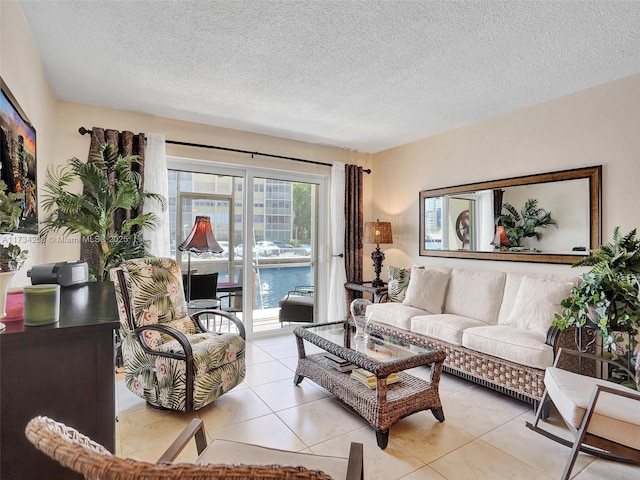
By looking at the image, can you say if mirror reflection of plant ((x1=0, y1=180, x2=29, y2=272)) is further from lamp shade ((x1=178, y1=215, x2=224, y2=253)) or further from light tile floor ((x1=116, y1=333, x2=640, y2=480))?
lamp shade ((x1=178, y1=215, x2=224, y2=253))

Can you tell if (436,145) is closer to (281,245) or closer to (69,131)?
(281,245)

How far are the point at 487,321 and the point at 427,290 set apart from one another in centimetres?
65

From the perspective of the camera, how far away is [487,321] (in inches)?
129

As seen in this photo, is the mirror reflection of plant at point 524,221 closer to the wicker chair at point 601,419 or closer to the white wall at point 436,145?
the white wall at point 436,145

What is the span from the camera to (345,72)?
106 inches

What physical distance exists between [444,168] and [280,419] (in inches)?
130

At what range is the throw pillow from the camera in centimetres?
407

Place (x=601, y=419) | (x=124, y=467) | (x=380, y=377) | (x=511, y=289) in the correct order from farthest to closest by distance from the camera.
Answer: (x=511, y=289) → (x=380, y=377) → (x=601, y=419) → (x=124, y=467)

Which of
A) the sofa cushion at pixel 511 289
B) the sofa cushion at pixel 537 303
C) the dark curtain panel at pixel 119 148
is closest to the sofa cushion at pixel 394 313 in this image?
the sofa cushion at pixel 511 289

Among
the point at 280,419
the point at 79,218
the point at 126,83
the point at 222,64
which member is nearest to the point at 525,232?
the point at 280,419

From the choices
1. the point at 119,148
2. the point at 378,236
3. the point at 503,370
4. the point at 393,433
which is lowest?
the point at 393,433

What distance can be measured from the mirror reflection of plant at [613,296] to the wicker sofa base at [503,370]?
1.04ft

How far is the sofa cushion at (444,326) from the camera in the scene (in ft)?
9.92

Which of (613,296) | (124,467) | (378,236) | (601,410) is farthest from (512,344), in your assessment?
(124,467)
